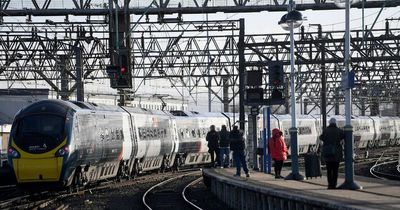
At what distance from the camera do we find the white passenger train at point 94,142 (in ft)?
82.9

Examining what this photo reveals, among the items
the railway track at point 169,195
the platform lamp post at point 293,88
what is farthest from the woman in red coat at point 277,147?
the railway track at point 169,195

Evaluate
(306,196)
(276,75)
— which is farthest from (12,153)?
(306,196)

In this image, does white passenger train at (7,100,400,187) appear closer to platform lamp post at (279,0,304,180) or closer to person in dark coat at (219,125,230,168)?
person in dark coat at (219,125,230,168)

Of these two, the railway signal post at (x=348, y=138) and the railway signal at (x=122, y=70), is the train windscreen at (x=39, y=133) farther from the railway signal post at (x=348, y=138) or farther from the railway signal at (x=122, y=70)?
the railway signal post at (x=348, y=138)

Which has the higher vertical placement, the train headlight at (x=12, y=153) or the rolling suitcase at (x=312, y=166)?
the train headlight at (x=12, y=153)

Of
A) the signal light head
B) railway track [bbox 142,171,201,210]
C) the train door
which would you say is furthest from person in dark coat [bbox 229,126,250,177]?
the train door

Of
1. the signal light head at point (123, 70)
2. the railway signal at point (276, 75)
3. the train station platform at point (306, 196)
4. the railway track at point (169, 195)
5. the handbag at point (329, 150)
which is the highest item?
the signal light head at point (123, 70)

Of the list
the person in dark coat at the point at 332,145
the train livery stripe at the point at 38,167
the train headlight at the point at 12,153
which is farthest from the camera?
the train headlight at the point at 12,153

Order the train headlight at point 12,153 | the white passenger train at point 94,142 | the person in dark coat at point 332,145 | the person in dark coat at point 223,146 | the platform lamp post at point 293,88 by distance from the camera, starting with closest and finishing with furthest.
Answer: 1. the person in dark coat at point 332,145
2. the platform lamp post at point 293,88
3. the white passenger train at point 94,142
4. the train headlight at point 12,153
5. the person in dark coat at point 223,146

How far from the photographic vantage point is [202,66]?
182ft

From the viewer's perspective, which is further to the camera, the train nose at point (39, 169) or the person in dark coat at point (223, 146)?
the person in dark coat at point (223, 146)

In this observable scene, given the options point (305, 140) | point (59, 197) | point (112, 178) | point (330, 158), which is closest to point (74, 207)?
point (59, 197)

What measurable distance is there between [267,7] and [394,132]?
203ft

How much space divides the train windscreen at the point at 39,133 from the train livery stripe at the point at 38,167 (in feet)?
0.61
